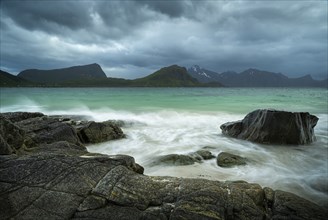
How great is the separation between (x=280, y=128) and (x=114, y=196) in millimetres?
13047

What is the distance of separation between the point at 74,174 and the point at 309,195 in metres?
7.72

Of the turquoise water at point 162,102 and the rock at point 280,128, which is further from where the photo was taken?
the turquoise water at point 162,102

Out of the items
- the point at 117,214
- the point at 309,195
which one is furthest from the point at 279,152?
the point at 117,214

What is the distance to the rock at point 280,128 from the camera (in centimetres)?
1602

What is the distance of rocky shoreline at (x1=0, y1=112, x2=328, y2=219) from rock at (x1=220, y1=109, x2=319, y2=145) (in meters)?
10.4

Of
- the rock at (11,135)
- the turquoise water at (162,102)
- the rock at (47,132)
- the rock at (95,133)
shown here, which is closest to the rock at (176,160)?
the rock at (47,132)

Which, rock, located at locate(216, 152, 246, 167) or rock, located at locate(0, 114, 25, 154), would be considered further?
rock, located at locate(216, 152, 246, 167)

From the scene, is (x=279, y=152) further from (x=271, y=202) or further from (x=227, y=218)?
(x=227, y=218)

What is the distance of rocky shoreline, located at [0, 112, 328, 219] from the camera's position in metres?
5.34

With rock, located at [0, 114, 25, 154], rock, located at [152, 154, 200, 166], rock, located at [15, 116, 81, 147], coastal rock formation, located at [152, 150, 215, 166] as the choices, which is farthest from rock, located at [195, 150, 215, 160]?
rock, located at [0, 114, 25, 154]

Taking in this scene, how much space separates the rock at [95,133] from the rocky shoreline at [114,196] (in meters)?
8.57

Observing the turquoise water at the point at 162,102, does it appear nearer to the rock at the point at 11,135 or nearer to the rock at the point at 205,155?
the rock at the point at 205,155

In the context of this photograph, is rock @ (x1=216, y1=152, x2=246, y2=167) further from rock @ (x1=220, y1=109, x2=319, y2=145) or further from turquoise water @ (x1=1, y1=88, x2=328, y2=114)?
turquoise water @ (x1=1, y1=88, x2=328, y2=114)

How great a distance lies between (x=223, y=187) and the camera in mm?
6117
